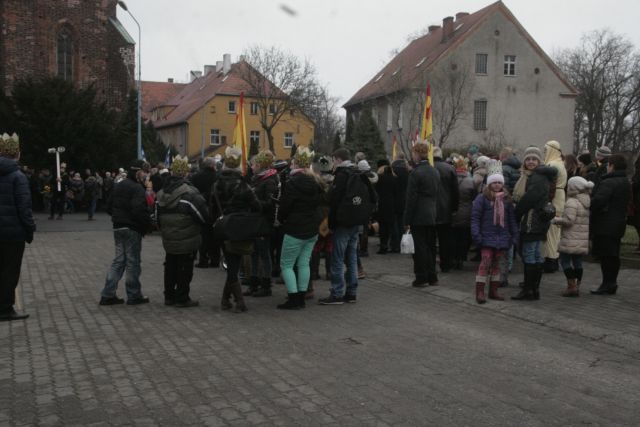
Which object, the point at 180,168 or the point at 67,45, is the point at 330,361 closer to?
the point at 180,168

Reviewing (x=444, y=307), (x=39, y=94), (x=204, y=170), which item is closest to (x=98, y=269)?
(x=204, y=170)

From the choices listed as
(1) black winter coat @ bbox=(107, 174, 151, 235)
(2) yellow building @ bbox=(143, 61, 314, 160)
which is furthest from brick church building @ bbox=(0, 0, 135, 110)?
(2) yellow building @ bbox=(143, 61, 314, 160)

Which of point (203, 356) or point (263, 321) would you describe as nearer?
point (203, 356)

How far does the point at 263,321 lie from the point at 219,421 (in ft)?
10.8

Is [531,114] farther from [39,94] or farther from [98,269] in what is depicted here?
[98,269]

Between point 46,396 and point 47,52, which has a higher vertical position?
point 47,52

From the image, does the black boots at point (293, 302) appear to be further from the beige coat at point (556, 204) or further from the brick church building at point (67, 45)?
the brick church building at point (67, 45)

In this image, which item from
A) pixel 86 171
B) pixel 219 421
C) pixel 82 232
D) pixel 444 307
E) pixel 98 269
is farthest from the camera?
pixel 86 171

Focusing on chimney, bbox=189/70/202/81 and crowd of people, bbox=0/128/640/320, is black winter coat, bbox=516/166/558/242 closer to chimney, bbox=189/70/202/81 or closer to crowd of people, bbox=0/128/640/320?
crowd of people, bbox=0/128/640/320

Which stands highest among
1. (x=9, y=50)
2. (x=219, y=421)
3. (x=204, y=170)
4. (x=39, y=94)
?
(x=9, y=50)

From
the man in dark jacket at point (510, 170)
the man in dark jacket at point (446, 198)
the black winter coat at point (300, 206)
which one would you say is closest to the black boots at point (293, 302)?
the black winter coat at point (300, 206)

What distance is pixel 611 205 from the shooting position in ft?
31.1

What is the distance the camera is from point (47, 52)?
40.7 metres

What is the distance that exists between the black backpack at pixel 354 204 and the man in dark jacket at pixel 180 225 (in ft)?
5.70
